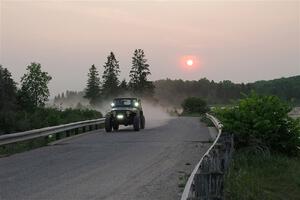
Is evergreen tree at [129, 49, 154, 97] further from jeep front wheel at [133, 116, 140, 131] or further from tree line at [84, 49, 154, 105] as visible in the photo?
jeep front wheel at [133, 116, 140, 131]

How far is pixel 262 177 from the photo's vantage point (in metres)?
12.8

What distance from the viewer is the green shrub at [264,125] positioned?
16297 millimetres

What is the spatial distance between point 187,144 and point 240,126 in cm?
310

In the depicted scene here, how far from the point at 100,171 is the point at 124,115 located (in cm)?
1553

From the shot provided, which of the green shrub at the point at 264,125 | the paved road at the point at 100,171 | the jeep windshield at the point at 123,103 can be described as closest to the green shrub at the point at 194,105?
the jeep windshield at the point at 123,103

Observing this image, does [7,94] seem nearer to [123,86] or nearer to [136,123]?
[136,123]

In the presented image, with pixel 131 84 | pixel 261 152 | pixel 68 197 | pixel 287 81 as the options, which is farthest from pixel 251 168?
pixel 287 81

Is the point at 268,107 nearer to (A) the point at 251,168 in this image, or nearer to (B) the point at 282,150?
(B) the point at 282,150

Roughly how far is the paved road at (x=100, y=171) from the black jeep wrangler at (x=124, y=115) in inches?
305

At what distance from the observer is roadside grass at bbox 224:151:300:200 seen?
993 centimetres

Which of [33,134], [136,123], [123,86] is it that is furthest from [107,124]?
[123,86]

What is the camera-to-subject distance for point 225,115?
56.7 feet

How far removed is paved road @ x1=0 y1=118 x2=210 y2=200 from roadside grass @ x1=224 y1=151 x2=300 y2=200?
3.78ft

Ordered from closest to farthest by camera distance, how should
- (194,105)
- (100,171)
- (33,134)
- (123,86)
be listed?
(100,171), (33,134), (194,105), (123,86)
